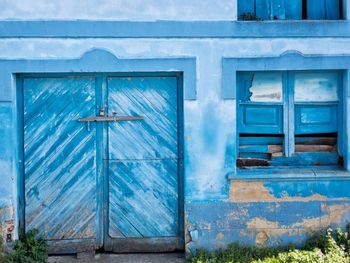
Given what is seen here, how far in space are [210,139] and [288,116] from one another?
107cm

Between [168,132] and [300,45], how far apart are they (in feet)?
6.51

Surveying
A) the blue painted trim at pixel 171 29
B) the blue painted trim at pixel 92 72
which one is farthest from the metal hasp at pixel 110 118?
the blue painted trim at pixel 171 29

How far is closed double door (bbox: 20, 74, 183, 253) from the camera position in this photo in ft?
22.8

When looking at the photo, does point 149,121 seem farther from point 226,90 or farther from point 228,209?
point 228,209

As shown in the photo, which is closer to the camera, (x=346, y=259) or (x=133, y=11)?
(x=346, y=259)

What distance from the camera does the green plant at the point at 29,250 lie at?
253 inches

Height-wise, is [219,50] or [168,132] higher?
[219,50]

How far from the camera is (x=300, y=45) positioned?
22.6 ft

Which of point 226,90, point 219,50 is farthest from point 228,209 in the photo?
point 219,50

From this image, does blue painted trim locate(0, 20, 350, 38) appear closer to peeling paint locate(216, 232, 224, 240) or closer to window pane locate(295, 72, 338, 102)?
window pane locate(295, 72, 338, 102)

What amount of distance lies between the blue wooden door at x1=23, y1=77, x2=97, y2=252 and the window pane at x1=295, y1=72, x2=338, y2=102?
2.63m

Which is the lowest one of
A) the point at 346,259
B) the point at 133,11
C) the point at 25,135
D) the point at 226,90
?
the point at 346,259

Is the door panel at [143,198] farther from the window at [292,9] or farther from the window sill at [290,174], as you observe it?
the window at [292,9]

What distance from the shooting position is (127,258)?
6934 mm
